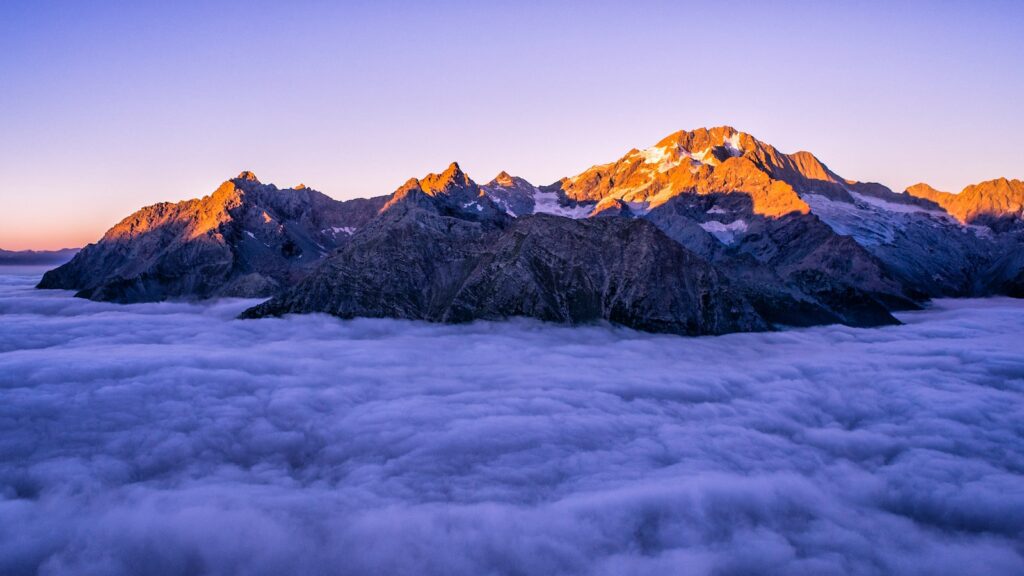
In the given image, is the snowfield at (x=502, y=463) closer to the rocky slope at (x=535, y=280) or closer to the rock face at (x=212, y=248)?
the rocky slope at (x=535, y=280)

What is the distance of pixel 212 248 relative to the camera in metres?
145

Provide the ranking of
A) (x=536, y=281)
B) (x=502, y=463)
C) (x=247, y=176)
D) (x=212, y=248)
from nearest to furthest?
(x=502, y=463) < (x=536, y=281) < (x=212, y=248) < (x=247, y=176)

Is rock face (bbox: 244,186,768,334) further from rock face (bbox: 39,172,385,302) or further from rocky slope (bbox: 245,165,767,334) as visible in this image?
rock face (bbox: 39,172,385,302)

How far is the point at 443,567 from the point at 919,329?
90.0 meters

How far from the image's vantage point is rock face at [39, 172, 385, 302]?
131m

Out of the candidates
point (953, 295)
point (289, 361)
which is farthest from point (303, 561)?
point (953, 295)

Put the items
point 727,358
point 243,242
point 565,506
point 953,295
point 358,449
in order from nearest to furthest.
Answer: point 565,506, point 358,449, point 727,358, point 243,242, point 953,295

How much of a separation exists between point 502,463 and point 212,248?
14416 centimetres

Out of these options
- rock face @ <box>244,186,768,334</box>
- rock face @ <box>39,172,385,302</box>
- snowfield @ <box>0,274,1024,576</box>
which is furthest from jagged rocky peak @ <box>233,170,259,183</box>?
snowfield @ <box>0,274,1024,576</box>

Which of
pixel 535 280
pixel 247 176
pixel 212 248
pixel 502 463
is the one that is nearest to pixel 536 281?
pixel 535 280

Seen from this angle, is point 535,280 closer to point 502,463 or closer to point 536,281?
point 536,281

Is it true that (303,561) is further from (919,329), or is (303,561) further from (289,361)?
(919,329)

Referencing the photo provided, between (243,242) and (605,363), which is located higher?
(243,242)

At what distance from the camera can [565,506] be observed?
21.0m
